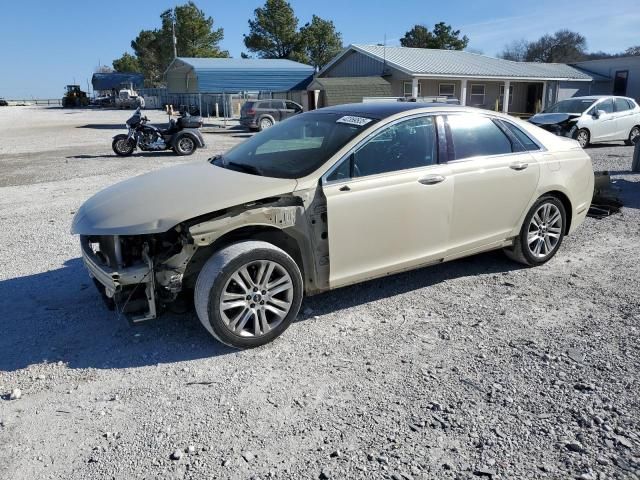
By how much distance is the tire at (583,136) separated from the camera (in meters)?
15.6

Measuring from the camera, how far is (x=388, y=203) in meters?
4.14

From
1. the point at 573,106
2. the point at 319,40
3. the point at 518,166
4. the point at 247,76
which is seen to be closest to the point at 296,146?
the point at 518,166

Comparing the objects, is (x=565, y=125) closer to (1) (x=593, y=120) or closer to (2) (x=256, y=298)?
(1) (x=593, y=120)

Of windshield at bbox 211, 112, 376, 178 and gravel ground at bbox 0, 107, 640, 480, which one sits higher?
windshield at bbox 211, 112, 376, 178

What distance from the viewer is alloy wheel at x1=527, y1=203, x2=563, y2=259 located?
5215 millimetres

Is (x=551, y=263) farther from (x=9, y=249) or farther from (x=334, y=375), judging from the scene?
(x=9, y=249)

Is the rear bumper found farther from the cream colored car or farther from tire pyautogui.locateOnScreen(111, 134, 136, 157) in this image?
tire pyautogui.locateOnScreen(111, 134, 136, 157)

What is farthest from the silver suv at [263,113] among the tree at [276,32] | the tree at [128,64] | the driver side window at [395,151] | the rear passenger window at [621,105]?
the tree at [128,64]

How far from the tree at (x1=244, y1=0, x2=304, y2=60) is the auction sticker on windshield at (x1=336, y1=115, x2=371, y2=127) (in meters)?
62.4

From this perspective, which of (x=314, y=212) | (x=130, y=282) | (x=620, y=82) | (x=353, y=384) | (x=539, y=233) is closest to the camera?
(x=353, y=384)

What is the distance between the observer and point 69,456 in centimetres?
272

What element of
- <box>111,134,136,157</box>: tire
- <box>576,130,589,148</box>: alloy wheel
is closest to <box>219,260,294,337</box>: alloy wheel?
<box>111,134,136,157</box>: tire

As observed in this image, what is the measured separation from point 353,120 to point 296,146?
1.78 ft

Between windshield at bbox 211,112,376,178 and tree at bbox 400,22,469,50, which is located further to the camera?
tree at bbox 400,22,469,50
